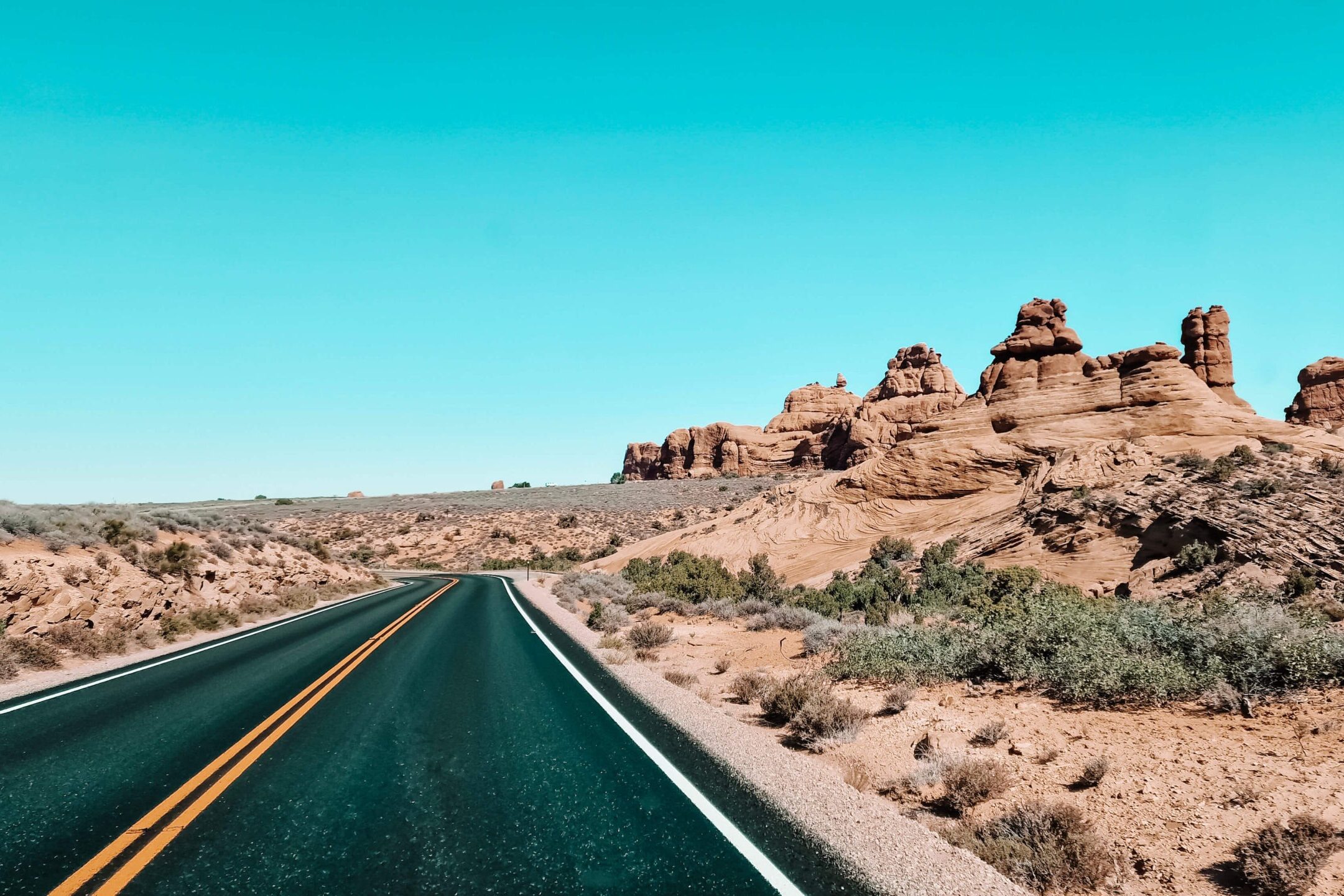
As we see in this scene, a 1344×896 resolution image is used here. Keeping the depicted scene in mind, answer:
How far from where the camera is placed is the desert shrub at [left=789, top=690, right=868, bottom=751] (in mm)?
7602

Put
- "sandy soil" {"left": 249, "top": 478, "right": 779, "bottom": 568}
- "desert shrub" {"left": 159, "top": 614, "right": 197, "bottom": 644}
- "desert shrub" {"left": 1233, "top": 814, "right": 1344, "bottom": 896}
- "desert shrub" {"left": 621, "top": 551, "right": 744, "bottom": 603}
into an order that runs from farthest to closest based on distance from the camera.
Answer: "sandy soil" {"left": 249, "top": 478, "right": 779, "bottom": 568} → "desert shrub" {"left": 621, "top": 551, "right": 744, "bottom": 603} → "desert shrub" {"left": 159, "top": 614, "right": 197, "bottom": 644} → "desert shrub" {"left": 1233, "top": 814, "right": 1344, "bottom": 896}

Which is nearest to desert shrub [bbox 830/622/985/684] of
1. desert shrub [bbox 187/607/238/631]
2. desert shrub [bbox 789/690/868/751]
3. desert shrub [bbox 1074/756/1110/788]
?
desert shrub [bbox 789/690/868/751]

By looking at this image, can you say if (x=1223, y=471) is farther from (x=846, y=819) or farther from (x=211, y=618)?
(x=211, y=618)

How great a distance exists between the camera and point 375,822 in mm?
4977

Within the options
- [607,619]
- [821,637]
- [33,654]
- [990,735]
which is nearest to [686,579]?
[607,619]

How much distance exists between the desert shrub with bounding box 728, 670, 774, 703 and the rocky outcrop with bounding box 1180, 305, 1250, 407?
48606 millimetres

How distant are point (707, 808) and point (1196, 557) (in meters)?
18.3

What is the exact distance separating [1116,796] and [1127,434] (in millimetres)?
30487

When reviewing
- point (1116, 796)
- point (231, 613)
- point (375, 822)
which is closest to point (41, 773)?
point (375, 822)

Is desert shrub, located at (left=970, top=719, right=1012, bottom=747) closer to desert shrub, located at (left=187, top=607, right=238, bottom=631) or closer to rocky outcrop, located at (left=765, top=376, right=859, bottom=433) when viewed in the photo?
desert shrub, located at (left=187, top=607, right=238, bottom=631)

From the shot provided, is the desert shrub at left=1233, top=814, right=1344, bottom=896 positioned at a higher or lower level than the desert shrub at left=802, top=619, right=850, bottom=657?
higher

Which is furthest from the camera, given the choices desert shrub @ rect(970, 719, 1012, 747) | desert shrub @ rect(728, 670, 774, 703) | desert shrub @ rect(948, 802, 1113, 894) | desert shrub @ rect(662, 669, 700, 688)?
desert shrub @ rect(662, 669, 700, 688)

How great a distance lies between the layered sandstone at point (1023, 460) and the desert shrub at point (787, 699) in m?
15.7

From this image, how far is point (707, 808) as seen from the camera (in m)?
5.34
